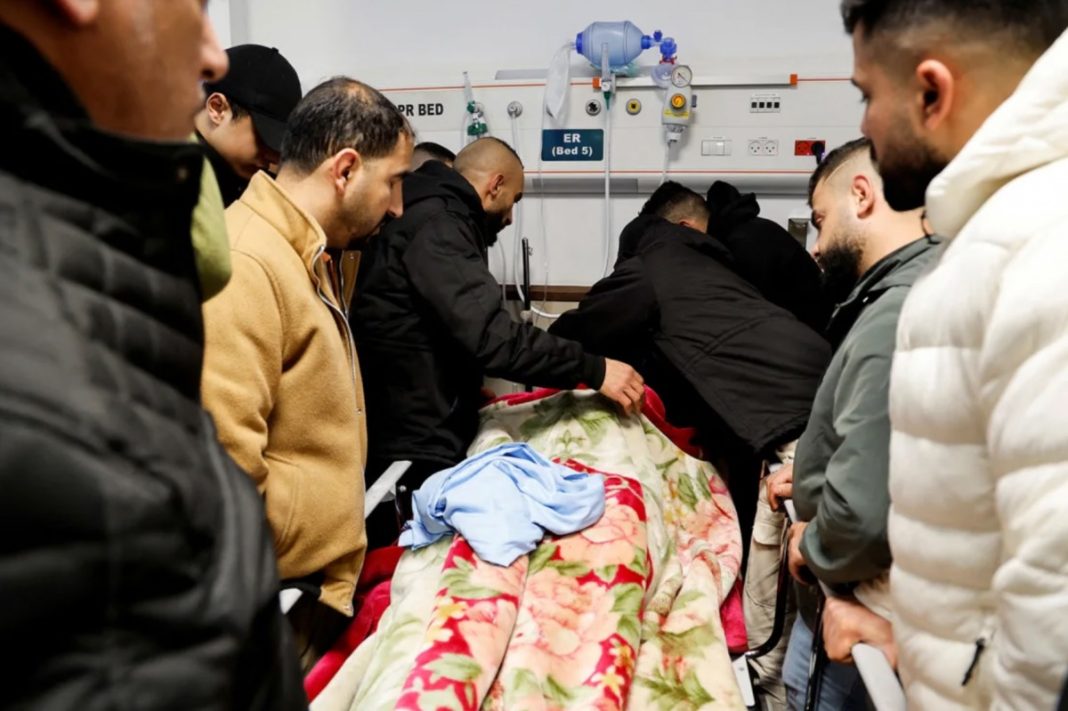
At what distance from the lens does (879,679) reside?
100 cm

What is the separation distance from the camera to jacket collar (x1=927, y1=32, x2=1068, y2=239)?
70 centimetres

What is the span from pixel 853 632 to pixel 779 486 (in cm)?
57

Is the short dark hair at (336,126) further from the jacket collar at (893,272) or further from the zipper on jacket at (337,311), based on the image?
the jacket collar at (893,272)

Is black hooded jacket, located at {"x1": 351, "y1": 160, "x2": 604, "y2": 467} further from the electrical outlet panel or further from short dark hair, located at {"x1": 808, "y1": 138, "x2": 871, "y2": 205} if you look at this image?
the electrical outlet panel

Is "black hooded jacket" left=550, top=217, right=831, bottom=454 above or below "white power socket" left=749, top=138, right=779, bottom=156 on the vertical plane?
below

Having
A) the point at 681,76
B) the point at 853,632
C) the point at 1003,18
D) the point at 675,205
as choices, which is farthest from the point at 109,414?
the point at 681,76

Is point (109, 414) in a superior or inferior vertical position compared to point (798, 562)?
superior

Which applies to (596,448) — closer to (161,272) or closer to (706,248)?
(706,248)

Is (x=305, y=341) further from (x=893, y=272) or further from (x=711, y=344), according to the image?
(x=711, y=344)

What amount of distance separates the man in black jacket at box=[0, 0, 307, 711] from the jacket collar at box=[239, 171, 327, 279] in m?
0.91

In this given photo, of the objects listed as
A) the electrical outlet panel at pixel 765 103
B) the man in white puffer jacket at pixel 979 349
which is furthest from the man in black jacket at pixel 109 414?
the electrical outlet panel at pixel 765 103

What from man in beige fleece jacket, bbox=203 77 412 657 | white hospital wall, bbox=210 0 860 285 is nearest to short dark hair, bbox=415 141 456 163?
white hospital wall, bbox=210 0 860 285

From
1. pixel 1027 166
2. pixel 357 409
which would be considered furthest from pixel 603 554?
pixel 1027 166

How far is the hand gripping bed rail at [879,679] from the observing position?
96 cm
